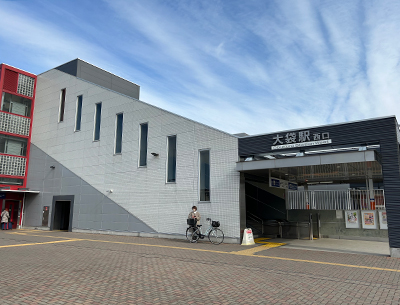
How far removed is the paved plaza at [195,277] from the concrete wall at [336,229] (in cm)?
540

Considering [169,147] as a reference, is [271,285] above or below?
below

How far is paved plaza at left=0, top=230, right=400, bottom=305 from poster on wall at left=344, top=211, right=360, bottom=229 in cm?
540

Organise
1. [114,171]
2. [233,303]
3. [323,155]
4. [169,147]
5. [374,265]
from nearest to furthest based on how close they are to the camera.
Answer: [233,303]
[374,265]
[323,155]
[169,147]
[114,171]

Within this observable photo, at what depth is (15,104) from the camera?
81.4 ft

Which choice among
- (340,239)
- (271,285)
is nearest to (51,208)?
(340,239)

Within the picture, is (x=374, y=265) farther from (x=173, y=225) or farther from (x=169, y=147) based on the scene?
(x=169, y=147)

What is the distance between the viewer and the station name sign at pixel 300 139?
39.6 ft

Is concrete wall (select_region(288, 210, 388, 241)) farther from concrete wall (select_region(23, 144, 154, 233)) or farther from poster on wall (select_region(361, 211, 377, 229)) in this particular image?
concrete wall (select_region(23, 144, 154, 233))

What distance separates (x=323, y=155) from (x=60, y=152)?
1774cm

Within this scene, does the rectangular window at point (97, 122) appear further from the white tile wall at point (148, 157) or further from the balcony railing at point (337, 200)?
the balcony railing at point (337, 200)

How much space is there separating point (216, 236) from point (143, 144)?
681cm

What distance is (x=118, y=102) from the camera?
1953 cm

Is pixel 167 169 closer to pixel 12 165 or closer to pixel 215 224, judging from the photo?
pixel 215 224

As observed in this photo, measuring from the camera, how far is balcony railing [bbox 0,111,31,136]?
78.4 ft
